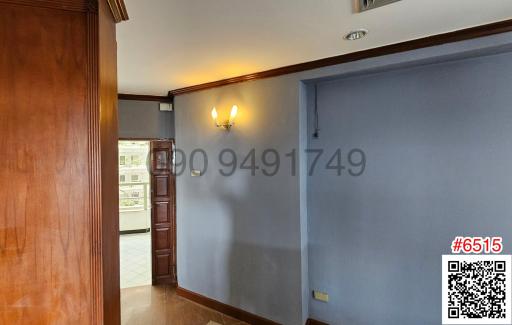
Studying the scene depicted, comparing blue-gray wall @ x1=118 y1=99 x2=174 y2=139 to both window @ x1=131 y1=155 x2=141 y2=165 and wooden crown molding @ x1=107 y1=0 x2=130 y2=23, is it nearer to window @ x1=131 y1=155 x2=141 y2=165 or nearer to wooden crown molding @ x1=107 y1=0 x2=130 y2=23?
wooden crown molding @ x1=107 y1=0 x2=130 y2=23

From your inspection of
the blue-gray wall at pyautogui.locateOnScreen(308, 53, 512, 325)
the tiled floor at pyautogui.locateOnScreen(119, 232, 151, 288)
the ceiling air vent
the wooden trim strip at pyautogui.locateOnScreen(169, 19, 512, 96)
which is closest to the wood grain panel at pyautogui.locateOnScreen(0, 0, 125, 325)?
the ceiling air vent

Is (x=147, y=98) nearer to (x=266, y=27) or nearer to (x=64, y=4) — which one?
(x=266, y=27)

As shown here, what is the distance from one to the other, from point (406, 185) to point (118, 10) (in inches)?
93.7

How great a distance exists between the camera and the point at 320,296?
108 inches

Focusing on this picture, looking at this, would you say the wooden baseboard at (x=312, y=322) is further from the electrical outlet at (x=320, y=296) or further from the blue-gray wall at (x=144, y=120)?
the blue-gray wall at (x=144, y=120)

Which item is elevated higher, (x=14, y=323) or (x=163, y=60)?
(x=163, y=60)

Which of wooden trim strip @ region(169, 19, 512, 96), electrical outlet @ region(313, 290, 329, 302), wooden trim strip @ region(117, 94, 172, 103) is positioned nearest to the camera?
wooden trim strip @ region(169, 19, 512, 96)

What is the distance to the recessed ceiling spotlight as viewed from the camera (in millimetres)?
1873

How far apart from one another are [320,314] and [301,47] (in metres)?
2.47

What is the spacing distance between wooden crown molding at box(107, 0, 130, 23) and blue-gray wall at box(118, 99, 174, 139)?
2240 mm

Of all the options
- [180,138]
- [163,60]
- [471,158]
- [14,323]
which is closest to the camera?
[14,323]

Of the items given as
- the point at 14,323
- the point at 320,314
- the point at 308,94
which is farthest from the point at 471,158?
the point at 14,323

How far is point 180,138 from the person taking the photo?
3557 millimetres

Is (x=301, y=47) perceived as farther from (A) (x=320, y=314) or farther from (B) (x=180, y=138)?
(A) (x=320, y=314)
